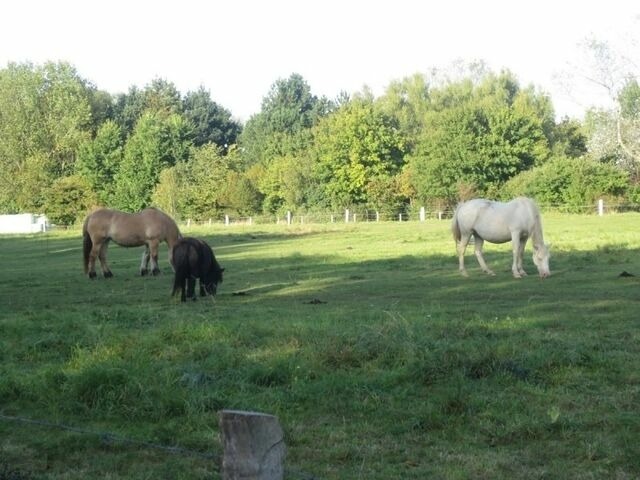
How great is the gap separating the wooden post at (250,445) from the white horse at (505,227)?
15.9 metres

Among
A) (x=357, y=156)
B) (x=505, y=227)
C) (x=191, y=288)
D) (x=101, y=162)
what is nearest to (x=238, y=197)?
(x=357, y=156)

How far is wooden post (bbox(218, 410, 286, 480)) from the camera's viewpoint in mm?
3922

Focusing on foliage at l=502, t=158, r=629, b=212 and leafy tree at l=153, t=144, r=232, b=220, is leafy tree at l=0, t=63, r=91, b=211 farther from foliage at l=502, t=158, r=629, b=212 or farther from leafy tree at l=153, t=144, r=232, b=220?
foliage at l=502, t=158, r=629, b=212

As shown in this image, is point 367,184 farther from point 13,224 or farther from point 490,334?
point 490,334

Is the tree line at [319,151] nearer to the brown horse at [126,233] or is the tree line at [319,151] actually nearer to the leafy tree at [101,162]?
the leafy tree at [101,162]

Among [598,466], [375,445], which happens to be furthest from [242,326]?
[598,466]

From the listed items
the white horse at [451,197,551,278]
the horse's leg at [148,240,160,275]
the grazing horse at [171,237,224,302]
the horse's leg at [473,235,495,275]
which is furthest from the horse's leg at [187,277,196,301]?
the horse's leg at [473,235,495,275]

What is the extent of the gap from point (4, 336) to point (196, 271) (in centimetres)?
552

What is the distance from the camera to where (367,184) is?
6969 cm

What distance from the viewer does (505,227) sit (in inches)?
824

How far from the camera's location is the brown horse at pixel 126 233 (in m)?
22.9

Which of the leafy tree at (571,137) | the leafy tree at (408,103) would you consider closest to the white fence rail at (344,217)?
the leafy tree at (571,137)

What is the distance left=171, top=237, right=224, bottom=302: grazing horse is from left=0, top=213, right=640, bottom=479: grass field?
0.50 metres

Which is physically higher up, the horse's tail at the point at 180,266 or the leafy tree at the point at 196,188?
the leafy tree at the point at 196,188
